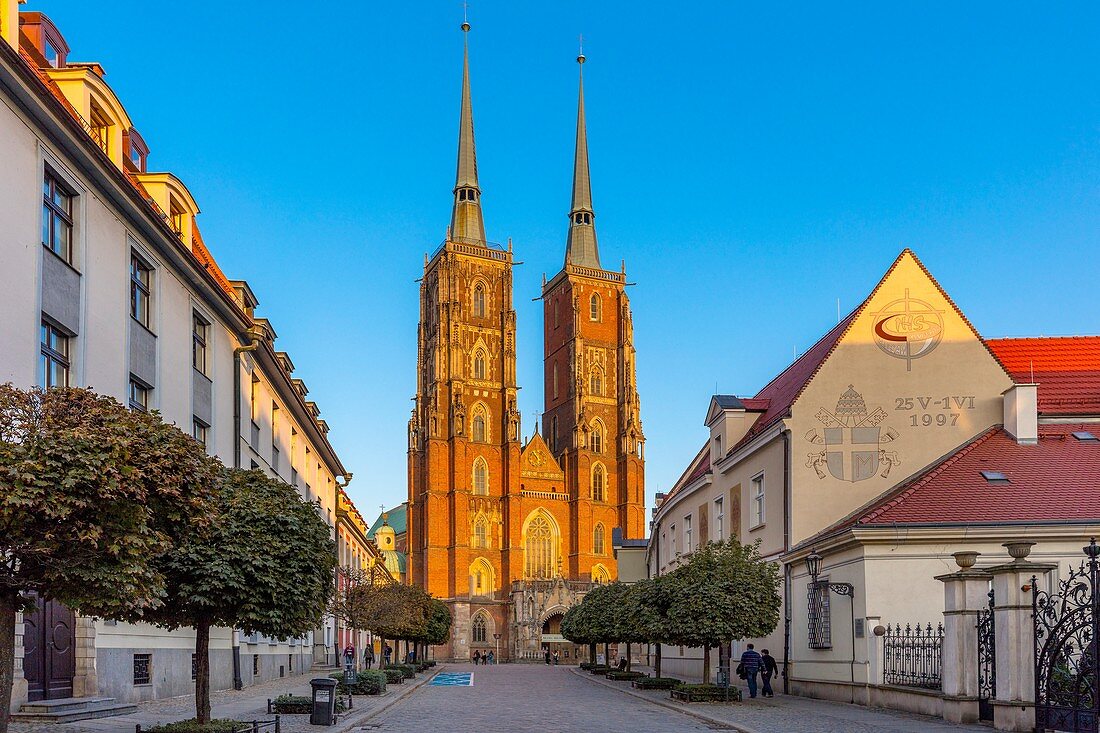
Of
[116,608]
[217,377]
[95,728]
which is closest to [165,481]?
[116,608]

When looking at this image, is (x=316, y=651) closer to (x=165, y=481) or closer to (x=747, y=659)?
(x=747, y=659)

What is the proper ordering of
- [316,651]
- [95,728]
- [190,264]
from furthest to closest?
[316,651] < [190,264] < [95,728]

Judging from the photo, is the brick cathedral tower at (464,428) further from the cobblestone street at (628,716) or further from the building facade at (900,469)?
the cobblestone street at (628,716)

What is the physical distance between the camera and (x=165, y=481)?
482 inches

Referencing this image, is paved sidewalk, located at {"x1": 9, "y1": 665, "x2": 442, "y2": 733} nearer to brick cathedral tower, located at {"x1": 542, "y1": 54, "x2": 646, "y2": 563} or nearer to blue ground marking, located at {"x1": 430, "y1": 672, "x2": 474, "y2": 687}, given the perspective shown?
blue ground marking, located at {"x1": 430, "y1": 672, "x2": 474, "y2": 687}

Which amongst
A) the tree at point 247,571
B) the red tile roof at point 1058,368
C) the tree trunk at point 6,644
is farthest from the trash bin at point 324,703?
the red tile roof at point 1058,368

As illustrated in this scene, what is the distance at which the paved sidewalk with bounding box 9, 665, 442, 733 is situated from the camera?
58.5 feet

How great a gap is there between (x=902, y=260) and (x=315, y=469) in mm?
32456

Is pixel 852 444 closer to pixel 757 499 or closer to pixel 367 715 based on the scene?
pixel 757 499

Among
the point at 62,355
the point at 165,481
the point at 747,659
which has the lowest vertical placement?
the point at 747,659

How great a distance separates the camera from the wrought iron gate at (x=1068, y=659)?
15.8 metres

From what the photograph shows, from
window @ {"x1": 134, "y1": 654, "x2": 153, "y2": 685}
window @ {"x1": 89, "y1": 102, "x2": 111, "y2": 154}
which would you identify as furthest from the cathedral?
window @ {"x1": 89, "y1": 102, "x2": 111, "y2": 154}

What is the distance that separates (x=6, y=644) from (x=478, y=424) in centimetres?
9709

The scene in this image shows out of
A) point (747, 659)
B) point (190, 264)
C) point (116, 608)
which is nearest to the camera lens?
point (116, 608)
